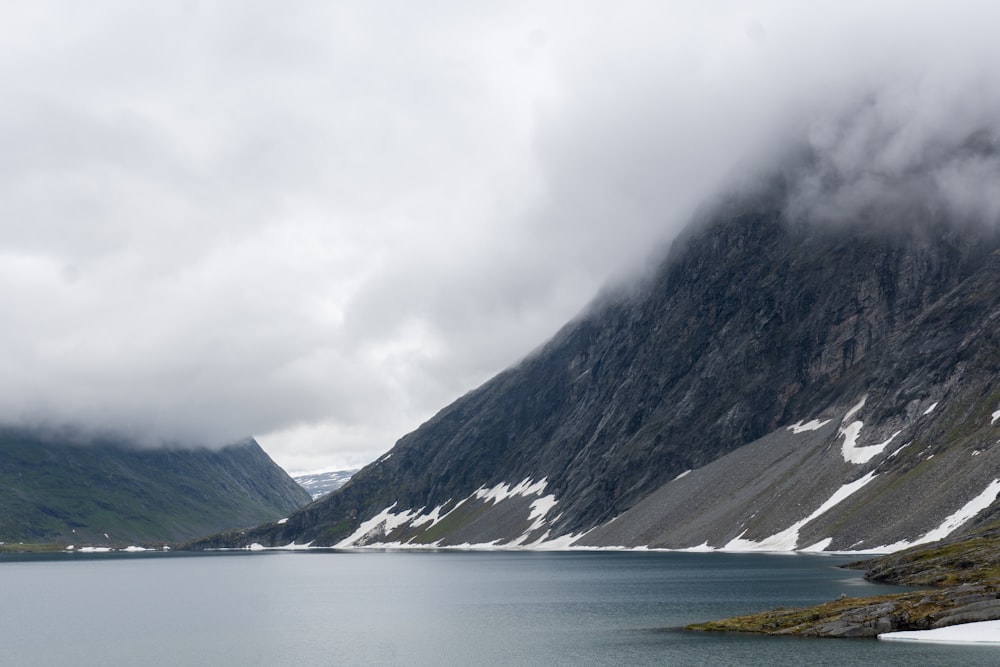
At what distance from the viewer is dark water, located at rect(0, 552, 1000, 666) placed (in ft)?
222

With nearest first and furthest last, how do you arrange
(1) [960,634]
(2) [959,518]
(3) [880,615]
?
(1) [960,634]
(3) [880,615]
(2) [959,518]

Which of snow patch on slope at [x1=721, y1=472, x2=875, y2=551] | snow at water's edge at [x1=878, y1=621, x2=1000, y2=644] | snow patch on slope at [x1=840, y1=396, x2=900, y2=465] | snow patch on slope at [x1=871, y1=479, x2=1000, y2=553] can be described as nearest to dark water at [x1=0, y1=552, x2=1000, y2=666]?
snow at water's edge at [x1=878, y1=621, x2=1000, y2=644]

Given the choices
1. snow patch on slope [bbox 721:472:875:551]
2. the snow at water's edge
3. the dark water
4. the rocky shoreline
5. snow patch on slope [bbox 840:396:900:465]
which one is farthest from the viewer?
snow patch on slope [bbox 840:396:900:465]

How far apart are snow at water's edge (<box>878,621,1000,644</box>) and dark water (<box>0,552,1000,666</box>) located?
2079mm

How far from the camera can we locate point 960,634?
66.8 metres

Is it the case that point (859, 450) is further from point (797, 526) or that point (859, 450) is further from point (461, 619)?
point (461, 619)

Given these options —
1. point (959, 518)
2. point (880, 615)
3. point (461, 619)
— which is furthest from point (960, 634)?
point (959, 518)

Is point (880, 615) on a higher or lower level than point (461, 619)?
lower

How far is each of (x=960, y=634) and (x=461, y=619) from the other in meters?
45.9

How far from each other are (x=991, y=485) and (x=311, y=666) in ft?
373

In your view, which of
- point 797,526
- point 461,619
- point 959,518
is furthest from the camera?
point 797,526

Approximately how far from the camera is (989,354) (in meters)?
185

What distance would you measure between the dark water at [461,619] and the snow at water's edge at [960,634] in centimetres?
208

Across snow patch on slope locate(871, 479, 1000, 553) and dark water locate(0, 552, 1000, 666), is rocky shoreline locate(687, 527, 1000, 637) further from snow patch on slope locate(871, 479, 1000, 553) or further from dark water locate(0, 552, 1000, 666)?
snow patch on slope locate(871, 479, 1000, 553)
